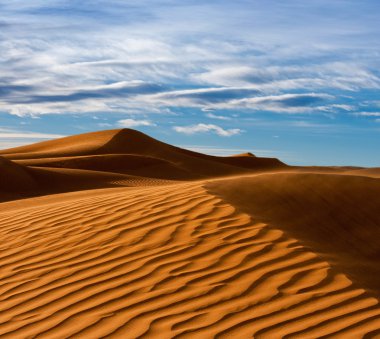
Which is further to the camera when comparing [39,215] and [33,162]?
[33,162]

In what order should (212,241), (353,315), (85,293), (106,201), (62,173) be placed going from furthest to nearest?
(62,173)
(106,201)
(212,241)
(85,293)
(353,315)

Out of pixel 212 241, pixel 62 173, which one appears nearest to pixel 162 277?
pixel 212 241

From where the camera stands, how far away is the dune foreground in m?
4.97

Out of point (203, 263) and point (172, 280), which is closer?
point (172, 280)

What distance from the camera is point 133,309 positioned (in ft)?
17.2

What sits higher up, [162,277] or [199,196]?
[199,196]

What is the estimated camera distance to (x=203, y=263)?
6.25m

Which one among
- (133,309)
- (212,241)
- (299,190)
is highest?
(299,190)

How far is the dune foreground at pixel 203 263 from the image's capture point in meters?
4.97

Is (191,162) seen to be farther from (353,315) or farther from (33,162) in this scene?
(353,315)

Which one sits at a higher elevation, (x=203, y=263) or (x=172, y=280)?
(x=203, y=263)

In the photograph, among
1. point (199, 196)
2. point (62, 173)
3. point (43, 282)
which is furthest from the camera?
point (62, 173)

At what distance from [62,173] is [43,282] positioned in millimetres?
20324

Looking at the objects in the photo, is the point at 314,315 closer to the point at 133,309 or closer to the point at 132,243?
the point at 133,309
